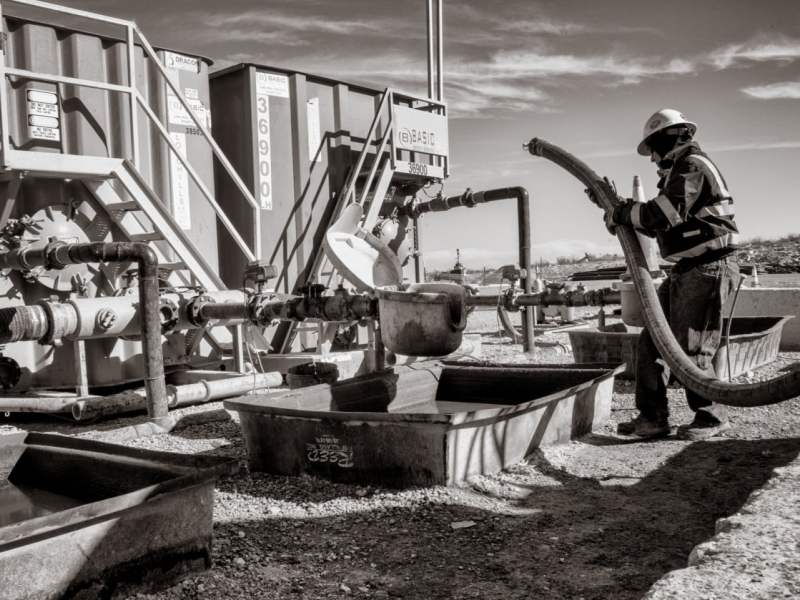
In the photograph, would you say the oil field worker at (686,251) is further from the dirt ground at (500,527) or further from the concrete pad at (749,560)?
the concrete pad at (749,560)

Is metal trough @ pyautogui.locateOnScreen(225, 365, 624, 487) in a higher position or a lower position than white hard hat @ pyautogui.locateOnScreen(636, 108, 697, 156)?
lower

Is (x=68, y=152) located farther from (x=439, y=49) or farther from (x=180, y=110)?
(x=439, y=49)

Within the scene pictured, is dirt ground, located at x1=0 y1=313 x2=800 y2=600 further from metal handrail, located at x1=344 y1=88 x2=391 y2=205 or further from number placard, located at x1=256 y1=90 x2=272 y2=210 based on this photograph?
metal handrail, located at x1=344 y1=88 x2=391 y2=205

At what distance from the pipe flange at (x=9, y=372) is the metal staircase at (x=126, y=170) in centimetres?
158

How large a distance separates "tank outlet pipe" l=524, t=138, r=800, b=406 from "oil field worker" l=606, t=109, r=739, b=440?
6.6 inches

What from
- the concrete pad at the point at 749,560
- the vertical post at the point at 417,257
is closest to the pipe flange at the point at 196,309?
the concrete pad at the point at 749,560

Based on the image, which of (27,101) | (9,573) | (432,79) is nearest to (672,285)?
(9,573)

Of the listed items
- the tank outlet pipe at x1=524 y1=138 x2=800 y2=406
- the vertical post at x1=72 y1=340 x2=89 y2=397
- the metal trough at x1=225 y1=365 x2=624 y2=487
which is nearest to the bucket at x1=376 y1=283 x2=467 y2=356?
the metal trough at x1=225 y1=365 x2=624 y2=487

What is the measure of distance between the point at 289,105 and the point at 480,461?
6.74m

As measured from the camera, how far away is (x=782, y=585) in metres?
2.19

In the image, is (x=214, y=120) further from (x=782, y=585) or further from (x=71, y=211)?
(x=782, y=585)

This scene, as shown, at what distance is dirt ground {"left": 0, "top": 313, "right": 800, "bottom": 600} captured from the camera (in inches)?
120

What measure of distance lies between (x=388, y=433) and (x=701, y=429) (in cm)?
231

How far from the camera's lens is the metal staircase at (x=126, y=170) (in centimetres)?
645
